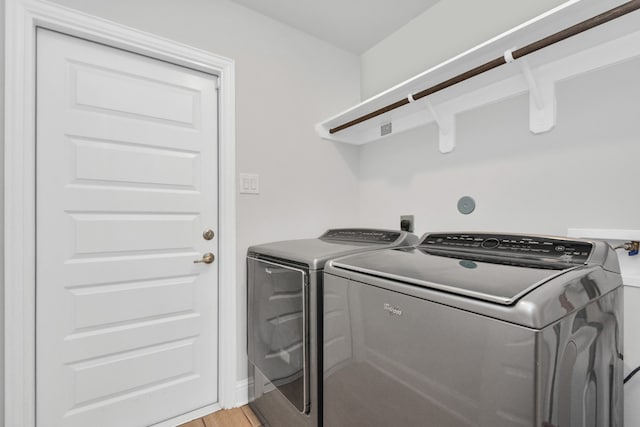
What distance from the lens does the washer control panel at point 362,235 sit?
154 centimetres

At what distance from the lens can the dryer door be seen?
1.20m

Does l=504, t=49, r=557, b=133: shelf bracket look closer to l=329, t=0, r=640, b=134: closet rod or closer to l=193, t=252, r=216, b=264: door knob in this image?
l=329, t=0, r=640, b=134: closet rod

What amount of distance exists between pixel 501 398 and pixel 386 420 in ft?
1.26

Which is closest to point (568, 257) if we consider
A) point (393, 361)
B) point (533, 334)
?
point (533, 334)

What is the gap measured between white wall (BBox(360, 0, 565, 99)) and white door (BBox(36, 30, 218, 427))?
4.02ft

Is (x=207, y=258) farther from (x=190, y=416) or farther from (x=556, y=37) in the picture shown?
(x=556, y=37)

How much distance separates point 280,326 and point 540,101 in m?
1.54

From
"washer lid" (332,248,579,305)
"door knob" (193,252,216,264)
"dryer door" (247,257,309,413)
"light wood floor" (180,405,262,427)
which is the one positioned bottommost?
"light wood floor" (180,405,262,427)

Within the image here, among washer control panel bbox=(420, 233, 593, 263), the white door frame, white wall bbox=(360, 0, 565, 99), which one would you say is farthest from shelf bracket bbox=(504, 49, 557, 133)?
the white door frame

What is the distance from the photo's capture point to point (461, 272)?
2.70ft

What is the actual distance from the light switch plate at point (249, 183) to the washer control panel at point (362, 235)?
21.5 inches

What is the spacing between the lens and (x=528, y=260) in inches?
37.4

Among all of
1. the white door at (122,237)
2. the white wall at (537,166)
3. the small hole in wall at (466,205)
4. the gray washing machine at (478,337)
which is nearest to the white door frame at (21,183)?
the white door at (122,237)

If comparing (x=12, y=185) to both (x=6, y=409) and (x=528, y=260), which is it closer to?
(x=6, y=409)
